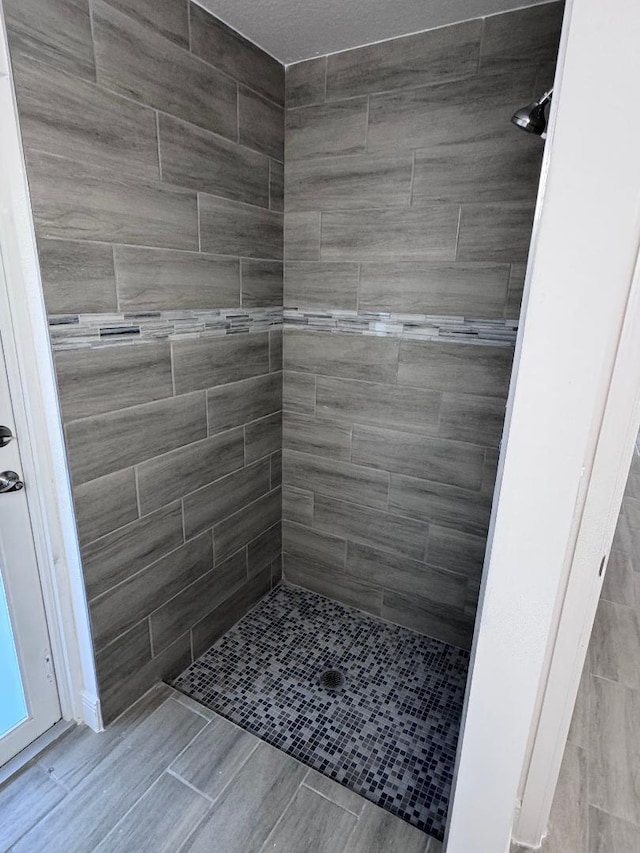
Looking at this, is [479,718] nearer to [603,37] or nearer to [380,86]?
[603,37]

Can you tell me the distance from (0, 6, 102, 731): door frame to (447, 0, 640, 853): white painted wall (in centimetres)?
126

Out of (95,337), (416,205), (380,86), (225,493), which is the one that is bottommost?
(225,493)

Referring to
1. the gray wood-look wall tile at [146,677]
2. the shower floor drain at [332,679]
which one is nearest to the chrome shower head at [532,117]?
the shower floor drain at [332,679]

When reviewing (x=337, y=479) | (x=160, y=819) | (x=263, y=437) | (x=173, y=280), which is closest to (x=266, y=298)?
(x=173, y=280)

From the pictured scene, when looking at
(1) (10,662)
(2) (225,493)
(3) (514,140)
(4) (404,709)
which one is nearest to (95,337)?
(2) (225,493)

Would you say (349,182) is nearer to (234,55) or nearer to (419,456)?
(234,55)

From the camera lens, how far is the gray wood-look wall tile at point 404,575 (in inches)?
84.4

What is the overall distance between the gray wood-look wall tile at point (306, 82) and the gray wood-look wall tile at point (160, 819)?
2.64 m

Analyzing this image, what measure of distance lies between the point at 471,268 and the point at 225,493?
1392mm

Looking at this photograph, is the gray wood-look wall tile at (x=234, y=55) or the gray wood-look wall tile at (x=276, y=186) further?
A: the gray wood-look wall tile at (x=276, y=186)

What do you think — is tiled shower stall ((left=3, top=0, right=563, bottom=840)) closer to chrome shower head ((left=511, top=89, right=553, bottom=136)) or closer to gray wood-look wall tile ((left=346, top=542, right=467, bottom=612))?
gray wood-look wall tile ((left=346, top=542, right=467, bottom=612))

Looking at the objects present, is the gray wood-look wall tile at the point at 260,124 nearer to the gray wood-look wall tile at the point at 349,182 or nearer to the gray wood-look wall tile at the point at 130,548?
the gray wood-look wall tile at the point at 349,182

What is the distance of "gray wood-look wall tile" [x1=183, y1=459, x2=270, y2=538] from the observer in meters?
1.95

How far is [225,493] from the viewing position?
6.91 ft
